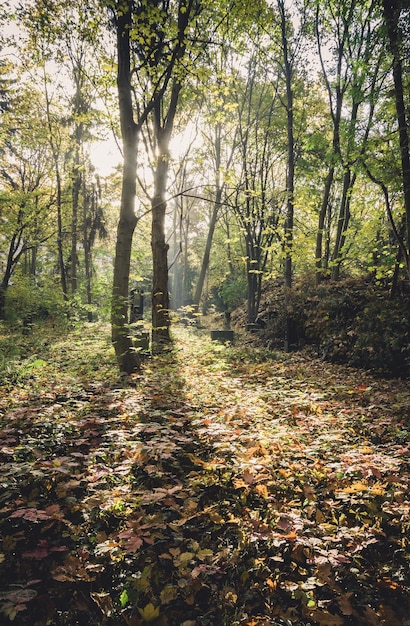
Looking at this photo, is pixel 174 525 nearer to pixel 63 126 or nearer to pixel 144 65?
pixel 144 65

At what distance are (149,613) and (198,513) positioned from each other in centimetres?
85

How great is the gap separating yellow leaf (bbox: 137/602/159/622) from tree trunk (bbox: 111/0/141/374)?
5.03 metres

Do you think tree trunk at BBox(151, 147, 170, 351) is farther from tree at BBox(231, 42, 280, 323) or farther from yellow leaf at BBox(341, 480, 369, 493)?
yellow leaf at BBox(341, 480, 369, 493)

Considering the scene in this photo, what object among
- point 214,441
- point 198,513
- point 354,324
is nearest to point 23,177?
point 354,324

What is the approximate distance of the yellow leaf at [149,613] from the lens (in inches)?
72.3

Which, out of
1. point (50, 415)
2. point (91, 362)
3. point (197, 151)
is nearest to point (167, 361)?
point (91, 362)

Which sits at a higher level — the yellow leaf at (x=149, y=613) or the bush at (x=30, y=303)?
the bush at (x=30, y=303)

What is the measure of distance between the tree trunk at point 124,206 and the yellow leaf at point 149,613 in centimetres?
503

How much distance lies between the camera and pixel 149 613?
6.07ft

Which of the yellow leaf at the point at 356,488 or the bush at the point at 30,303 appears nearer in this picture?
the yellow leaf at the point at 356,488

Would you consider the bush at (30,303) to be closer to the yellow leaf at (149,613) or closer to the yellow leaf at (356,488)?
the yellow leaf at (356,488)

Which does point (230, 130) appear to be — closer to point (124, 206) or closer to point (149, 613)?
point (124, 206)

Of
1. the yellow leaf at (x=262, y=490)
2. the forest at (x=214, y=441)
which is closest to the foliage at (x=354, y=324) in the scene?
the forest at (x=214, y=441)

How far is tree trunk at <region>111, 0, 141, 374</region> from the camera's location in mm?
6426
